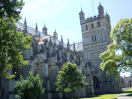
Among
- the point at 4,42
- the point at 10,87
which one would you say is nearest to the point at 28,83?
the point at 10,87

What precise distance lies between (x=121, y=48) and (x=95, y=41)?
2468 cm

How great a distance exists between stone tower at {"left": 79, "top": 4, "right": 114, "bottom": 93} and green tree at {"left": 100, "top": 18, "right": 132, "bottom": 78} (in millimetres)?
21258

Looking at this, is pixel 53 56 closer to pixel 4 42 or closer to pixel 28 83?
pixel 28 83

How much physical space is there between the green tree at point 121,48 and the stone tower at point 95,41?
69.7 ft

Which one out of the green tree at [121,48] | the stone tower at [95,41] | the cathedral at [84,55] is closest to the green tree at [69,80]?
the cathedral at [84,55]

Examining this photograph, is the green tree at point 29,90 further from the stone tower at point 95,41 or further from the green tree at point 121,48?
the stone tower at point 95,41

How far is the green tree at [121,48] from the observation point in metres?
21.4

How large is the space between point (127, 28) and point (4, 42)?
17.4m

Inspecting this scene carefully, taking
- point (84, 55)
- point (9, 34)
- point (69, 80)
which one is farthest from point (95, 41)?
point (9, 34)

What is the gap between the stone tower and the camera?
43994mm

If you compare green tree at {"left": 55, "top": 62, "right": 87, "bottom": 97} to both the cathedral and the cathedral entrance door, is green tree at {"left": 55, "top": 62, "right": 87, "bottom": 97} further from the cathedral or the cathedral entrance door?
the cathedral entrance door

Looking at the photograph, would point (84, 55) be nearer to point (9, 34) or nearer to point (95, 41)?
point (95, 41)

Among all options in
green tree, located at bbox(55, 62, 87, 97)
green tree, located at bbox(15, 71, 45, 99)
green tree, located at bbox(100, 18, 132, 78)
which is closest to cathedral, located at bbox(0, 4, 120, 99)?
green tree, located at bbox(55, 62, 87, 97)

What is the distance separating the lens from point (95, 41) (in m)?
47.1
